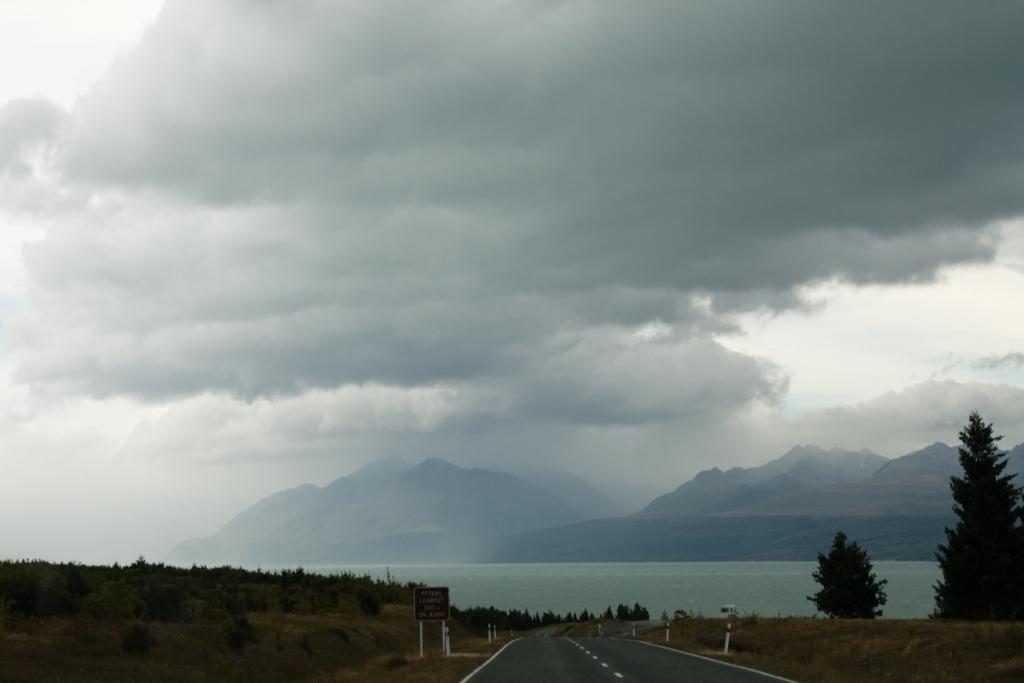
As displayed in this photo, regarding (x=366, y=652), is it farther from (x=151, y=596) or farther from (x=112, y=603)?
(x=112, y=603)

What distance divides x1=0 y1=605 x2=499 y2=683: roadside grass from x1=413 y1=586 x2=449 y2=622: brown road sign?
1.72m

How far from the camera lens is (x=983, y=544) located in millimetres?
62031

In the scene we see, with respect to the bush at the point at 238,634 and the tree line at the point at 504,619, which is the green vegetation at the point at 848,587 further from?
the bush at the point at 238,634

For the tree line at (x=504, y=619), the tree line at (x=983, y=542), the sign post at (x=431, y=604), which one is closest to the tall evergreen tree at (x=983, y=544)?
the tree line at (x=983, y=542)

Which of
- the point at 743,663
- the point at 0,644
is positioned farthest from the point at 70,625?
the point at 743,663

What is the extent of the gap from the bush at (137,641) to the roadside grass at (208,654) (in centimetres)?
8

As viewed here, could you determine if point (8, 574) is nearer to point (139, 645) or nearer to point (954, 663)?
point (139, 645)

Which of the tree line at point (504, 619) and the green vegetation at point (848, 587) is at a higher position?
the green vegetation at point (848, 587)

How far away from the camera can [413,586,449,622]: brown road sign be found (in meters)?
40.8

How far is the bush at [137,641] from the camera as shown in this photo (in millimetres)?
30078

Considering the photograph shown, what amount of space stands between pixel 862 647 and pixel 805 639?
5609 mm

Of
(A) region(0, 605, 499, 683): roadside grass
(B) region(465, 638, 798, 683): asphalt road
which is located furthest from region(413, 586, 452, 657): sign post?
(B) region(465, 638, 798, 683): asphalt road

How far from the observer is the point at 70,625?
98.7ft

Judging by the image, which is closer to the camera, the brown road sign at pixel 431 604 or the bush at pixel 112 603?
the bush at pixel 112 603
